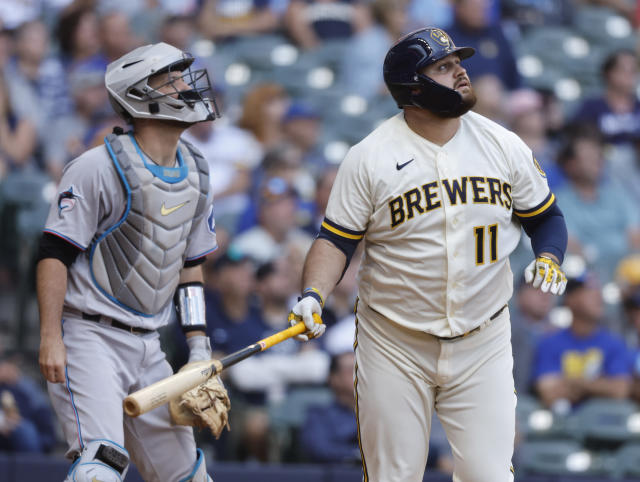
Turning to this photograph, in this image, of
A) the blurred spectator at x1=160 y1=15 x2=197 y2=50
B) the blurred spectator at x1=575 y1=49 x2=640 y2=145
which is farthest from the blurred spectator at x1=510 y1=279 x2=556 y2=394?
the blurred spectator at x1=160 y1=15 x2=197 y2=50

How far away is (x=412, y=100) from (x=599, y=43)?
21.8ft

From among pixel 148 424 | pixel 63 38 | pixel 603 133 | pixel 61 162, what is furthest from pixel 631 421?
pixel 63 38

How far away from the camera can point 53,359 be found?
3797mm

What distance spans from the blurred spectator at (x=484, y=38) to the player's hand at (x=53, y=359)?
585cm

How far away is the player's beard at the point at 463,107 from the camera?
3908 millimetres

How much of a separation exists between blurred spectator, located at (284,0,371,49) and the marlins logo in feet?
17.7

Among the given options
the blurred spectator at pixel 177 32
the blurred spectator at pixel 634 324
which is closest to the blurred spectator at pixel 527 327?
the blurred spectator at pixel 634 324

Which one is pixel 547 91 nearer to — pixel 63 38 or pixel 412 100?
pixel 63 38

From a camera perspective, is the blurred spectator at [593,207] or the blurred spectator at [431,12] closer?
the blurred spectator at [593,207]

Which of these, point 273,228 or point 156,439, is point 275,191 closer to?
point 273,228

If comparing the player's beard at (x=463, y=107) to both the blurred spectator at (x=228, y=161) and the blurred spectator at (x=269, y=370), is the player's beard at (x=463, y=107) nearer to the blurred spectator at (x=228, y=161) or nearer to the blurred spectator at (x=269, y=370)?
the blurred spectator at (x=269, y=370)

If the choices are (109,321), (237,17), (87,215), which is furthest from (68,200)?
(237,17)

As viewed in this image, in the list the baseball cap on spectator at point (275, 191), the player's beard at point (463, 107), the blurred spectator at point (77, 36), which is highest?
the player's beard at point (463, 107)

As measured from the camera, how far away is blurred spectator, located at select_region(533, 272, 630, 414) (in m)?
6.74
